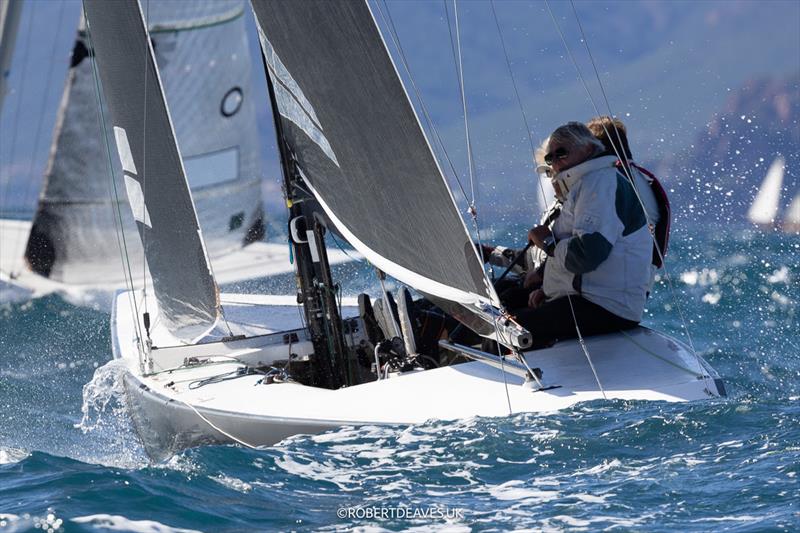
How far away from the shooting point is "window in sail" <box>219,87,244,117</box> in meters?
8.71

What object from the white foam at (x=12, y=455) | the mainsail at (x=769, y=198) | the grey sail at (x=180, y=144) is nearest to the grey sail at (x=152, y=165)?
the white foam at (x=12, y=455)

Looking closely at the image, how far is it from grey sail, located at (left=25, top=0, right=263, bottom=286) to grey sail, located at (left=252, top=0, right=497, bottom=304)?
444 centimetres

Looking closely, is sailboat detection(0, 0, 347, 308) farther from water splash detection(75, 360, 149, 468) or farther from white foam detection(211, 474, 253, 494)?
white foam detection(211, 474, 253, 494)

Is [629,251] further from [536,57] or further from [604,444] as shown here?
[536,57]

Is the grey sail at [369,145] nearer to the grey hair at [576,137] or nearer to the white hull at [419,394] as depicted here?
the white hull at [419,394]

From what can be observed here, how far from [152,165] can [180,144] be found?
3.86 metres

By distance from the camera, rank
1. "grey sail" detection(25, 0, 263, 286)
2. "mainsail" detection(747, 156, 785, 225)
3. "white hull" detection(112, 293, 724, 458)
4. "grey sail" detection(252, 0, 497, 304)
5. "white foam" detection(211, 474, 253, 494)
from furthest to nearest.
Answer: "mainsail" detection(747, 156, 785, 225)
"grey sail" detection(25, 0, 263, 286)
"grey sail" detection(252, 0, 497, 304)
"white hull" detection(112, 293, 724, 458)
"white foam" detection(211, 474, 253, 494)

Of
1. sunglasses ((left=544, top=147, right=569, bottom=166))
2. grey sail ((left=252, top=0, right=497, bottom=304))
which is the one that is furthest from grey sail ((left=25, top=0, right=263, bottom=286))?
sunglasses ((left=544, top=147, right=569, bottom=166))

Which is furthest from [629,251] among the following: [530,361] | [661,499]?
[661,499]

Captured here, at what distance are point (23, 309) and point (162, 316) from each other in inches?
165

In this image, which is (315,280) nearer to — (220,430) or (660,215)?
(220,430)

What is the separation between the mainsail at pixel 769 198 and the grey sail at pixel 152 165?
29.7 feet

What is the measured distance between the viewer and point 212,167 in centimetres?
868

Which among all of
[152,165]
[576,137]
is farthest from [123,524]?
[152,165]
